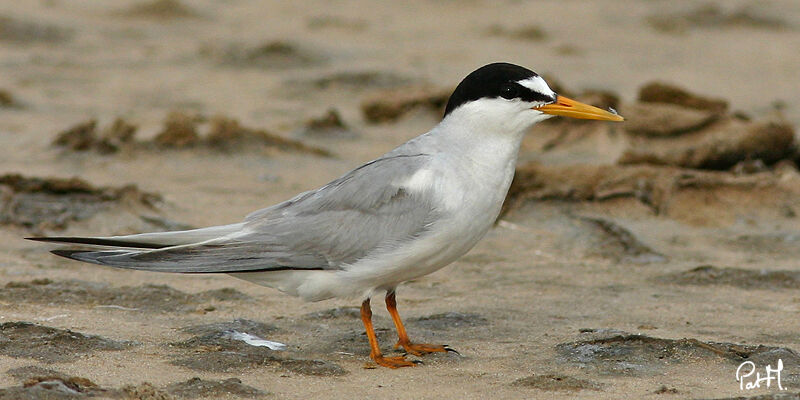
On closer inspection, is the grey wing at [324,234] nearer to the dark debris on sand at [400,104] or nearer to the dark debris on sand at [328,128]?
the dark debris on sand at [328,128]

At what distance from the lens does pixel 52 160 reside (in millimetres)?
7555

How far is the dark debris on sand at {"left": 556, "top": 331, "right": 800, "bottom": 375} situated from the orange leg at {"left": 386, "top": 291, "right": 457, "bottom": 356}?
501 millimetres

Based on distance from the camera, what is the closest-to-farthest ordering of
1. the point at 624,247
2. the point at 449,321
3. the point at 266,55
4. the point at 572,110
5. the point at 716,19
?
the point at 572,110, the point at 449,321, the point at 624,247, the point at 266,55, the point at 716,19

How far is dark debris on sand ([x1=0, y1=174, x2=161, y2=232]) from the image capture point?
6.29 metres

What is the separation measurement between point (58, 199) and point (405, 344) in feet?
8.80

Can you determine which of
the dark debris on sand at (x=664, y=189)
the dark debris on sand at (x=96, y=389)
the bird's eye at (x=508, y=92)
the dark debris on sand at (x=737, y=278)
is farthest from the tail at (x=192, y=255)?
the dark debris on sand at (x=664, y=189)

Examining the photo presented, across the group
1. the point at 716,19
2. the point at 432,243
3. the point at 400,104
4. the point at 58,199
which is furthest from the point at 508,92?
the point at 716,19

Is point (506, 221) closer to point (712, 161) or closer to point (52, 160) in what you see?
point (712, 161)

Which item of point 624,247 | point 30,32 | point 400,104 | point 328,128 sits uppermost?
point 30,32

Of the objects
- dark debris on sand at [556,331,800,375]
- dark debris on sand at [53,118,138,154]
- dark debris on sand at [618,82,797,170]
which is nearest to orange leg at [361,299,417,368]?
dark debris on sand at [556,331,800,375]

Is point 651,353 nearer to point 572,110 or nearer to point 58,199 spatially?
point 572,110

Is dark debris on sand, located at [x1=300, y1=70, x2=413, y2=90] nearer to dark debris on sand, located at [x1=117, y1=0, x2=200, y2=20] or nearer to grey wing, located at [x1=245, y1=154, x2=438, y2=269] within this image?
dark debris on sand, located at [x1=117, y1=0, x2=200, y2=20]

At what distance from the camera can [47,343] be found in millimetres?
4422

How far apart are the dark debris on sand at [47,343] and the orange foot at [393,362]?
3.26 feet
